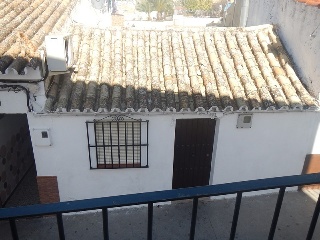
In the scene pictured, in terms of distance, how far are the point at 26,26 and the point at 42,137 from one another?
7.82 feet

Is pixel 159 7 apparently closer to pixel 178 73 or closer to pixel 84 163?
pixel 178 73

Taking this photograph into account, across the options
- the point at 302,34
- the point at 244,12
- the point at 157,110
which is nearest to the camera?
the point at 157,110

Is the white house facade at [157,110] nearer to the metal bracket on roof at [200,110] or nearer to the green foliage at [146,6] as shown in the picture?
the metal bracket on roof at [200,110]

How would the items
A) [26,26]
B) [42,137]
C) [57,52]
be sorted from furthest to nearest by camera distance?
[26,26], [42,137], [57,52]

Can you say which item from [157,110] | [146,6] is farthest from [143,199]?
[146,6]

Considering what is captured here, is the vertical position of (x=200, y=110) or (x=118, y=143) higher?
(x=200, y=110)

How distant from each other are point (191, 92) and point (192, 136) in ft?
3.85

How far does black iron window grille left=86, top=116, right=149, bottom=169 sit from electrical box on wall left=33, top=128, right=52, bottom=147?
82 centimetres

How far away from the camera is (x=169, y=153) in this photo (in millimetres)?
7098

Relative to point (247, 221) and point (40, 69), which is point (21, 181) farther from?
point (247, 221)

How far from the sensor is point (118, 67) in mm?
7051

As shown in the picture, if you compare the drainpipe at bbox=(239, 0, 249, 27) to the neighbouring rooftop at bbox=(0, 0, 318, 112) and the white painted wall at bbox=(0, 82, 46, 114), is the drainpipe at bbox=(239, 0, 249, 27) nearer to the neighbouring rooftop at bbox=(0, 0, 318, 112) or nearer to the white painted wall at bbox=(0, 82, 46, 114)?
the neighbouring rooftop at bbox=(0, 0, 318, 112)

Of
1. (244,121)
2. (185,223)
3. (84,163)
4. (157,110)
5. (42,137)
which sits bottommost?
(185,223)

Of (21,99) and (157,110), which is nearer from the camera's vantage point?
(21,99)
